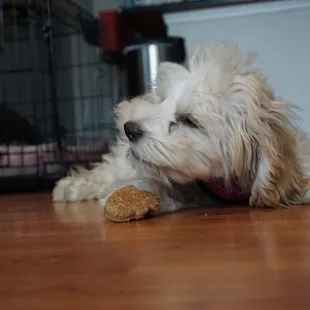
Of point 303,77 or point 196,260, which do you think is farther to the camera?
point 303,77

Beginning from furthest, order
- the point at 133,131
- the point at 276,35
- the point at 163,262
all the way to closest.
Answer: the point at 276,35 < the point at 133,131 < the point at 163,262

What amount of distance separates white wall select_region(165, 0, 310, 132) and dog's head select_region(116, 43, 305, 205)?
3.40 feet

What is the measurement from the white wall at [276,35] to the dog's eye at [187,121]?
43.6 inches

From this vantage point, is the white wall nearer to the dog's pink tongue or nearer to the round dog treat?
the dog's pink tongue

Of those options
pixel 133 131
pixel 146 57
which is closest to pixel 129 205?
pixel 133 131

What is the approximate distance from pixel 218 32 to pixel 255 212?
1270 millimetres

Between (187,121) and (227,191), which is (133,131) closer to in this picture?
(187,121)

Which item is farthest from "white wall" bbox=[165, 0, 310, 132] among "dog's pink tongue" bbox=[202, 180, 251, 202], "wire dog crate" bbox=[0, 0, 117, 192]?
"dog's pink tongue" bbox=[202, 180, 251, 202]

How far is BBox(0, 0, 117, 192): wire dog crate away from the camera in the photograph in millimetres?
2426

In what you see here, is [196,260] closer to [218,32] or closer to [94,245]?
[94,245]

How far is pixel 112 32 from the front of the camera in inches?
118

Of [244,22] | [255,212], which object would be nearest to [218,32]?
[244,22]

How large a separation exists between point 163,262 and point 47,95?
5.91 ft

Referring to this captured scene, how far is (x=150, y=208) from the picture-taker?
1.45 meters
